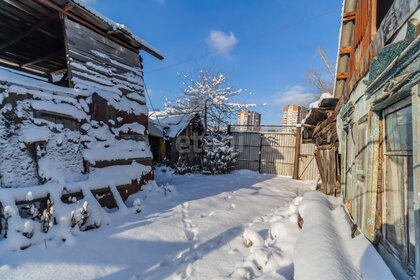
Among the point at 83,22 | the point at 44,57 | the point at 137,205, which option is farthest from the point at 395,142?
the point at 44,57

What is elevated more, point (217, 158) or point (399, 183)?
point (399, 183)

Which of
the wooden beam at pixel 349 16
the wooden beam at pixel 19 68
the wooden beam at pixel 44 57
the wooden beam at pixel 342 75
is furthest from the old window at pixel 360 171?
the wooden beam at pixel 19 68

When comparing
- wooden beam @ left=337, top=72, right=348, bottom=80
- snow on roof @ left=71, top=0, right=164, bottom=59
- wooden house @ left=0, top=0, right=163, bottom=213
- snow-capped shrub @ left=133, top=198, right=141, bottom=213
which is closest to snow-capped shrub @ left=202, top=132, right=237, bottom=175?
wooden house @ left=0, top=0, right=163, bottom=213

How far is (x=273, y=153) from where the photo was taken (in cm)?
1134

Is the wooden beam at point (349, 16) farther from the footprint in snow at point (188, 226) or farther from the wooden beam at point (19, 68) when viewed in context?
the wooden beam at point (19, 68)

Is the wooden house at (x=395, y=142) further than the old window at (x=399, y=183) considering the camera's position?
No

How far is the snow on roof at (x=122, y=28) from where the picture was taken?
13.0ft

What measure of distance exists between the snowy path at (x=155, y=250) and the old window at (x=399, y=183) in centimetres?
108

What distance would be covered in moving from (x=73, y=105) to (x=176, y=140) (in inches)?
256

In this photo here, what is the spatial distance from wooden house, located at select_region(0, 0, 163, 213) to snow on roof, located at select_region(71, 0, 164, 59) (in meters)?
0.02

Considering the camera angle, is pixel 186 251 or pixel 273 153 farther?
pixel 273 153

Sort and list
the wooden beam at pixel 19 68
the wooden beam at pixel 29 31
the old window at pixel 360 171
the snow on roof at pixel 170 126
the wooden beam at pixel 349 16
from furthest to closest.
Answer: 1. the snow on roof at pixel 170 126
2. the wooden beam at pixel 19 68
3. the wooden beam at pixel 349 16
4. the wooden beam at pixel 29 31
5. the old window at pixel 360 171

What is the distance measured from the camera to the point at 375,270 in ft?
5.12

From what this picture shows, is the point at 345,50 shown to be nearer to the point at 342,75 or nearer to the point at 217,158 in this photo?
the point at 342,75
